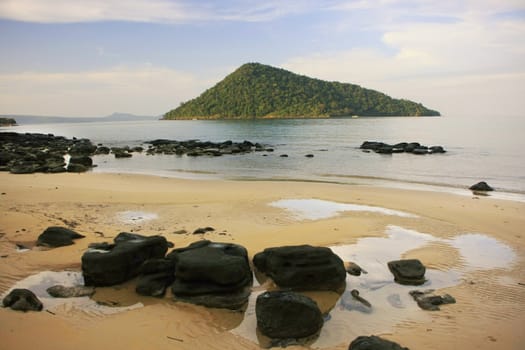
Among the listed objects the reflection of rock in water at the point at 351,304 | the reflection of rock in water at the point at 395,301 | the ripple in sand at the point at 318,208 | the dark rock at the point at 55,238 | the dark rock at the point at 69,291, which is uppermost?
the dark rock at the point at 55,238

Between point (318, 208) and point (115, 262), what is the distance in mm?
9000

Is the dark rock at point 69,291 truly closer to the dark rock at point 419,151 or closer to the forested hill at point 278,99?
the dark rock at point 419,151

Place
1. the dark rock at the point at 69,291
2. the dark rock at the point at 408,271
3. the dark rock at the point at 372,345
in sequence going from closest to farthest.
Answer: the dark rock at the point at 372,345 < the dark rock at the point at 69,291 < the dark rock at the point at 408,271

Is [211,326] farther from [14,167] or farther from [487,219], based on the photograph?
[14,167]

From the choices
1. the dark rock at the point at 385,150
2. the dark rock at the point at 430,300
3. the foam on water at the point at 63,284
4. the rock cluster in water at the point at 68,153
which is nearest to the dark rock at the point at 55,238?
the foam on water at the point at 63,284

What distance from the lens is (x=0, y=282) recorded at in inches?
309

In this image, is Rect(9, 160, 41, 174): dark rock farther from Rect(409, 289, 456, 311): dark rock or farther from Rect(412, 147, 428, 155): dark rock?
Rect(412, 147, 428, 155): dark rock

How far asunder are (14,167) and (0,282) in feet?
68.5

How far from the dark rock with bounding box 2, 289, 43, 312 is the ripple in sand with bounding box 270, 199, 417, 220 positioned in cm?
860

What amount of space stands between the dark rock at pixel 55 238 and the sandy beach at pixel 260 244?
361 millimetres

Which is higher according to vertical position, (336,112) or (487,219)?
(336,112)

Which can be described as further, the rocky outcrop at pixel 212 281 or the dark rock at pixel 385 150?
the dark rock at pixel 385 150

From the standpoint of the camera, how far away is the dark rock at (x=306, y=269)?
776cm

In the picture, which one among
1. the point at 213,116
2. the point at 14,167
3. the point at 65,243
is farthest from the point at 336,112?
the point at 65,243
